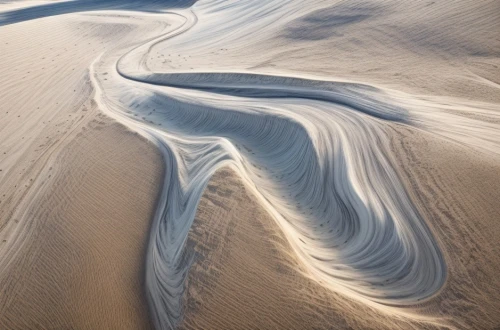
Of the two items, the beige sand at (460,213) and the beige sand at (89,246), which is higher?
the beige sand at (89,246)

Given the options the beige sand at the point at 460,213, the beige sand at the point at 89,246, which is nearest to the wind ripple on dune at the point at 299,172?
the beige sand at the point at 460,213

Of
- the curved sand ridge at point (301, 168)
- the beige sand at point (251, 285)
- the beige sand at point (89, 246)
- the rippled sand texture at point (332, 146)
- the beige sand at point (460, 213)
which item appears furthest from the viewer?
the curved sand ridge at point (301, 168)

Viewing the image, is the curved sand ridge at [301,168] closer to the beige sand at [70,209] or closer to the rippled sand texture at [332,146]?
the rippled sand texture at [332,146]

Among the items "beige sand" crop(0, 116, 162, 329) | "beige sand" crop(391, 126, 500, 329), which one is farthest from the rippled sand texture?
"beige sand" crop(0, 116, 162, 329)

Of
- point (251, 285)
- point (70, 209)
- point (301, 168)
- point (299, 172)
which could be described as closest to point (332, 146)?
point (301, 168)

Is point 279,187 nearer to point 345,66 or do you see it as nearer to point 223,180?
point 223,180

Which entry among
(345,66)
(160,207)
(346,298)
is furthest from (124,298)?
(345,66)
